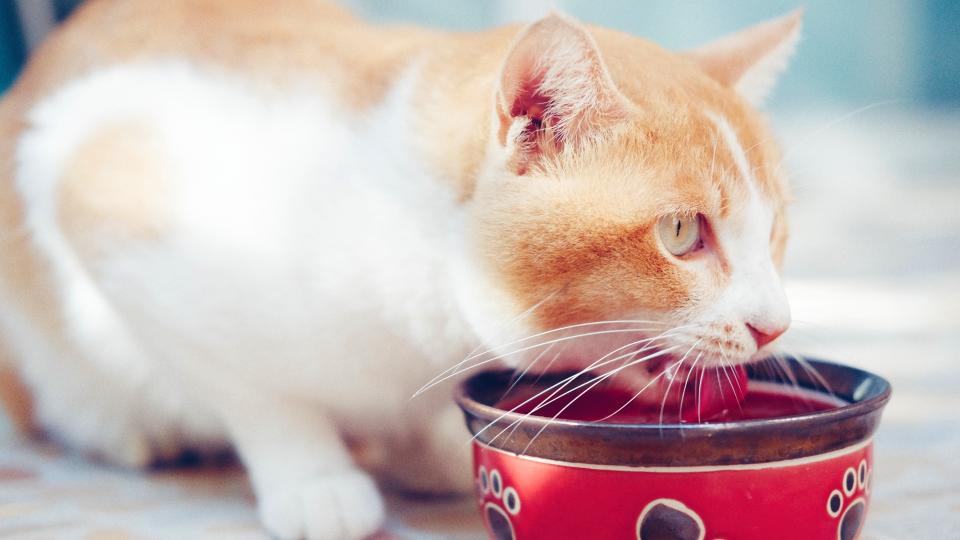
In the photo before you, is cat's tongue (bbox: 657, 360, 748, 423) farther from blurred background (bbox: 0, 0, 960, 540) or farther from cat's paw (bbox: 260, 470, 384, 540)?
cat's paw (bbox: 260, 470, 384, 540)

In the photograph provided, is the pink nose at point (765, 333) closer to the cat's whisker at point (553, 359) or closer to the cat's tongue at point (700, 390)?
the cat's tongue at point (700, 390)

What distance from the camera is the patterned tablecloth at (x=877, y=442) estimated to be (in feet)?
3.61

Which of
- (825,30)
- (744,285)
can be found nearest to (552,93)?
(744,285)

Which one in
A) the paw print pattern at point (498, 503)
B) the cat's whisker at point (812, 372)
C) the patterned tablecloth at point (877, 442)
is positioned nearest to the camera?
the paw print pattern at point (498, 503)

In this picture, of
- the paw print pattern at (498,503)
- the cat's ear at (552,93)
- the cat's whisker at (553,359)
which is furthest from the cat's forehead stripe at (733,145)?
the paw print pattern at (498,503)

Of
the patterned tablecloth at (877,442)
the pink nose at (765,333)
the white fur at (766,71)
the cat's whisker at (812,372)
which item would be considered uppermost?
the white fur at (766,71)

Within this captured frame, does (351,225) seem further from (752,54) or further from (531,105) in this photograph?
(752,54)

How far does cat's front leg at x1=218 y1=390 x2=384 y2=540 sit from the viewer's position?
1.05 metres

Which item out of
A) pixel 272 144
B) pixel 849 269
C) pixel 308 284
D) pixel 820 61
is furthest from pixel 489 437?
pixel 820 61

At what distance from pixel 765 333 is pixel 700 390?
8 centimetres

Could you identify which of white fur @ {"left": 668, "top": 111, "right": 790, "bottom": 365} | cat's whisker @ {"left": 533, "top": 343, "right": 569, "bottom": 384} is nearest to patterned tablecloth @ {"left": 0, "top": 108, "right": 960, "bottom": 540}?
white fur @ {"left": 668, "top": 111, "right": 790, "bottom": 365}

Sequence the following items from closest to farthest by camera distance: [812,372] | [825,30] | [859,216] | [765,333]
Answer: [765,333], [812,372], [859,216], [825,30]

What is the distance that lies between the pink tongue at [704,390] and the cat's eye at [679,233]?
0.37 ft

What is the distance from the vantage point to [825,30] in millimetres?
4477
